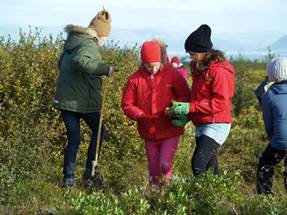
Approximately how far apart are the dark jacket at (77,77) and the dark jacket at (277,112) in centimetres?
175

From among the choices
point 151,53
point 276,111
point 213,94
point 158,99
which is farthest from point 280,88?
point 151,53

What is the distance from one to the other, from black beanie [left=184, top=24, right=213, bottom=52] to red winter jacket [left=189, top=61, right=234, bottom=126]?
7.7 inches

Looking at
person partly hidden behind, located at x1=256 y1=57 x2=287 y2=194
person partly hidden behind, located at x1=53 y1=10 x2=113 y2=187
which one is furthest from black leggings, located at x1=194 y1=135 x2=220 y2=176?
person partly hidden behind, located at x1=53 y1=10 x2=113 y2=187

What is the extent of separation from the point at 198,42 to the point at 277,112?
1.07 meters

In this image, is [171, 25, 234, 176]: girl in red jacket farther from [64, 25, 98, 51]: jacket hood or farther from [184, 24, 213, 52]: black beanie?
[64, 25, 98, 51]: jacket hood

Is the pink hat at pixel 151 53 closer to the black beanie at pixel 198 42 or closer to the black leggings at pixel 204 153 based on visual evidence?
the black beanie at pixel 198 42

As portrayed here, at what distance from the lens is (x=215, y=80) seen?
18.7 feet

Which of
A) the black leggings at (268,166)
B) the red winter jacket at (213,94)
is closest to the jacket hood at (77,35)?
the red winter jacket at (213,94)

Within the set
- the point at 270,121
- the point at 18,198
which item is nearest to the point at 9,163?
the point at 18,198

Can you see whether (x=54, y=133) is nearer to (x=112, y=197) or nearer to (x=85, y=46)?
(x=85, y=46)

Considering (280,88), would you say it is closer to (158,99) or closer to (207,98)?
(207,98)

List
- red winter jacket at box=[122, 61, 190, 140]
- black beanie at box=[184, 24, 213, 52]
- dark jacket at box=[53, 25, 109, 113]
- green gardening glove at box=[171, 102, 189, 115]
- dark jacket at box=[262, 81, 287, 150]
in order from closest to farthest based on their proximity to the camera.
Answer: green gardening glove at box=[171, 102, 189, 115], black beanie at box=[184, 24, 213, 52], dark jacket at box=[262, 81, 287, 150], red winter jacket at box=[122, 61, 190, 140], dark jacket at box=[53, 25, 109, 113]

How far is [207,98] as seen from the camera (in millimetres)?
5812

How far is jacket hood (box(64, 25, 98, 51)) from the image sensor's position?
6441 millimetres
